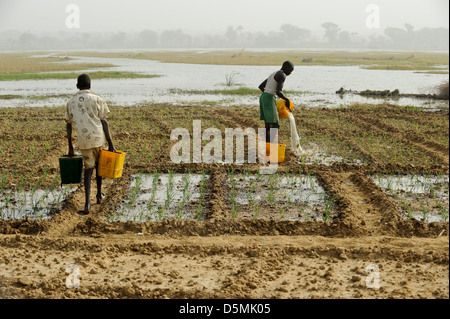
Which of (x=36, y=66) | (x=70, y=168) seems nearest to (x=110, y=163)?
(x=70, y=168)

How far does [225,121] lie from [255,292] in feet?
25.1

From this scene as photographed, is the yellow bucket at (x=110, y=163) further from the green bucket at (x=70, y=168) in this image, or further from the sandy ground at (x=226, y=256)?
the sandy ground at (x=226, y=256)

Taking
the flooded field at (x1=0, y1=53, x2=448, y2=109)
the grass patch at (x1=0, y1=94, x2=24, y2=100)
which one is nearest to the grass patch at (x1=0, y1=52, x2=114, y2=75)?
the flooded field at (x1=0, y1=53, x2=448, y2=109)

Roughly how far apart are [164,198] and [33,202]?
1477mm

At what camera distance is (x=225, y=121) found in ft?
35.6

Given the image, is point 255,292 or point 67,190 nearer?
point 255,292

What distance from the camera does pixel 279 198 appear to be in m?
5.72

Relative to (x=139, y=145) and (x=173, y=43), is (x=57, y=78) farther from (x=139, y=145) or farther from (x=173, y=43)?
(x=173, y=43)

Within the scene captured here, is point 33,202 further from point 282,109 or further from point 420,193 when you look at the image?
point 420,193

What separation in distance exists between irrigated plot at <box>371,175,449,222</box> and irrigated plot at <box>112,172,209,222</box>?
221 cm

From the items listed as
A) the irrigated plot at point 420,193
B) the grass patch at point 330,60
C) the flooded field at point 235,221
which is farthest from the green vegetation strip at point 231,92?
Result: the grass patch at point 330,60

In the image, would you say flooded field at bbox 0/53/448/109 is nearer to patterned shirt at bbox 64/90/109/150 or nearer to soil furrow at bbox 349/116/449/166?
soil furrow at bbox 349/116/449/166

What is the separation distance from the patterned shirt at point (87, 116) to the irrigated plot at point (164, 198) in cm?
82
